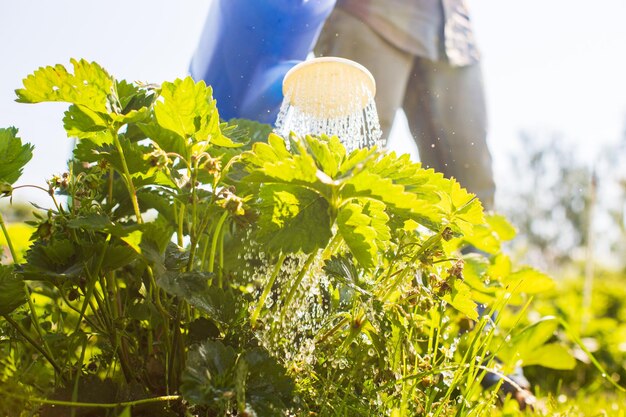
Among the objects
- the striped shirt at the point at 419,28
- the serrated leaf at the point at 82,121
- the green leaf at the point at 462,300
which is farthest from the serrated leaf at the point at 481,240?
the striped shirt at the point at 419,28

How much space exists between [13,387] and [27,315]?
0.20 meters

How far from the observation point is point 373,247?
602 mm

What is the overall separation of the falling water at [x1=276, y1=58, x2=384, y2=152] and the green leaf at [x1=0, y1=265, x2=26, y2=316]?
476mm

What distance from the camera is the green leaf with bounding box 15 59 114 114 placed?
1.92ft

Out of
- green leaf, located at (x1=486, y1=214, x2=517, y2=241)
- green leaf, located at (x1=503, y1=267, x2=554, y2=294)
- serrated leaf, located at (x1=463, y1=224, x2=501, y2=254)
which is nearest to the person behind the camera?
serrated leaf, located at (x1=463, y1=224, x2=501, y2=254)

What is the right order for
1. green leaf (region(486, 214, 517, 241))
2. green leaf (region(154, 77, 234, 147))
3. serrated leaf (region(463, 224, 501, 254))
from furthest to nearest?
green leaf (region(486, 214, 517, 241)) < serrated leaf (region(463, 224, 501, 254)) < green leaf (region(154, 77, 234, 147))

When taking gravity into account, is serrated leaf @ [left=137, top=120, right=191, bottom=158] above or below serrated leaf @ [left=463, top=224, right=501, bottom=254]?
above

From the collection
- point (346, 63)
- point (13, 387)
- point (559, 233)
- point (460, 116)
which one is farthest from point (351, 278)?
point (559, 233)

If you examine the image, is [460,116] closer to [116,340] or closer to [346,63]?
[346,63]

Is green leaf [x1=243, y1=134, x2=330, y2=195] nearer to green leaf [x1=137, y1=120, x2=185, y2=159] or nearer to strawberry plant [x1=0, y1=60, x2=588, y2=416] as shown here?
strawberry plant [x1=0, y1=60, x2=588, y2=416]

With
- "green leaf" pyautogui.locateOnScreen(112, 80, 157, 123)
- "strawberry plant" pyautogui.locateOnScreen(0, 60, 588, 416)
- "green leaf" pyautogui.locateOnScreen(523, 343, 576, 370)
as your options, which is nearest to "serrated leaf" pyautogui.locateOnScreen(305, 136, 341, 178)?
"strawberry plant" pyautogui.locateOnScreen(0, 60, 588, 416)

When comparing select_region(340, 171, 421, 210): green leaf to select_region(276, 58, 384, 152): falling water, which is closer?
select_region(340, 171, 421, 210): green leaf

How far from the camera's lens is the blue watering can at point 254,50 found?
140 centimetres

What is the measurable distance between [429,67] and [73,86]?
1.97m
